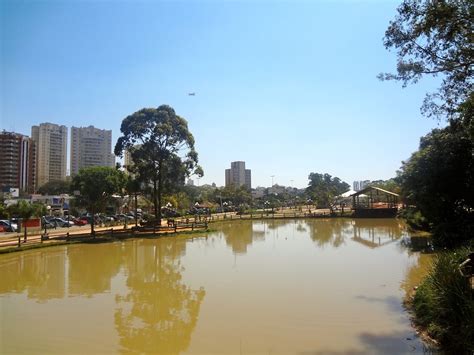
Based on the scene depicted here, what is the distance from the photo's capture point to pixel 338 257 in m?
19.5

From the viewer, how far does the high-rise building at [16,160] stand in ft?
233

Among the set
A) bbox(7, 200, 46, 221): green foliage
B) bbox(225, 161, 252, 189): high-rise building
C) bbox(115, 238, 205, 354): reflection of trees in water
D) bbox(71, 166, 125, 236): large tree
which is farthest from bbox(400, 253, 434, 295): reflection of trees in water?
bbox(225, 161, 252, 189): high-rise building

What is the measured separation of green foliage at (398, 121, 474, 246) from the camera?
17469 mm

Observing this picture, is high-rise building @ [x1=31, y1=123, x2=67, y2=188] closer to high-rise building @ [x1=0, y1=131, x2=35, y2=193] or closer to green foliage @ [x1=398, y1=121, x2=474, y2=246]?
high-rise building @ [x1=0, y1=131, x2=35, y2=193]

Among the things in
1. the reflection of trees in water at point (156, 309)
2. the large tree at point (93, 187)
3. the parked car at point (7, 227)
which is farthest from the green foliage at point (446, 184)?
the parked car at point (7, 227)

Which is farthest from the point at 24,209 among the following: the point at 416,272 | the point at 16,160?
the point at 16,160

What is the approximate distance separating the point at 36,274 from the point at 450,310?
1564 cm

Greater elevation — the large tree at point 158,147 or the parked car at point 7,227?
the large tree at point 158,147

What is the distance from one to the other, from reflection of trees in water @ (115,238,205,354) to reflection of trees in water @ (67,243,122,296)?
2.92ft

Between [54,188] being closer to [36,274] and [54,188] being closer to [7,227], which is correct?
[7,227]

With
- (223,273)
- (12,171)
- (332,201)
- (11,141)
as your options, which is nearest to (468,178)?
(223,273)

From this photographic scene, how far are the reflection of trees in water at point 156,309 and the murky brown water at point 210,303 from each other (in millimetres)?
30

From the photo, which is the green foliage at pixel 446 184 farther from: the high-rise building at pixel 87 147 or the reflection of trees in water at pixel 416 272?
the high-rise building at pixel 87 147

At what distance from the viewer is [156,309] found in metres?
10.9
